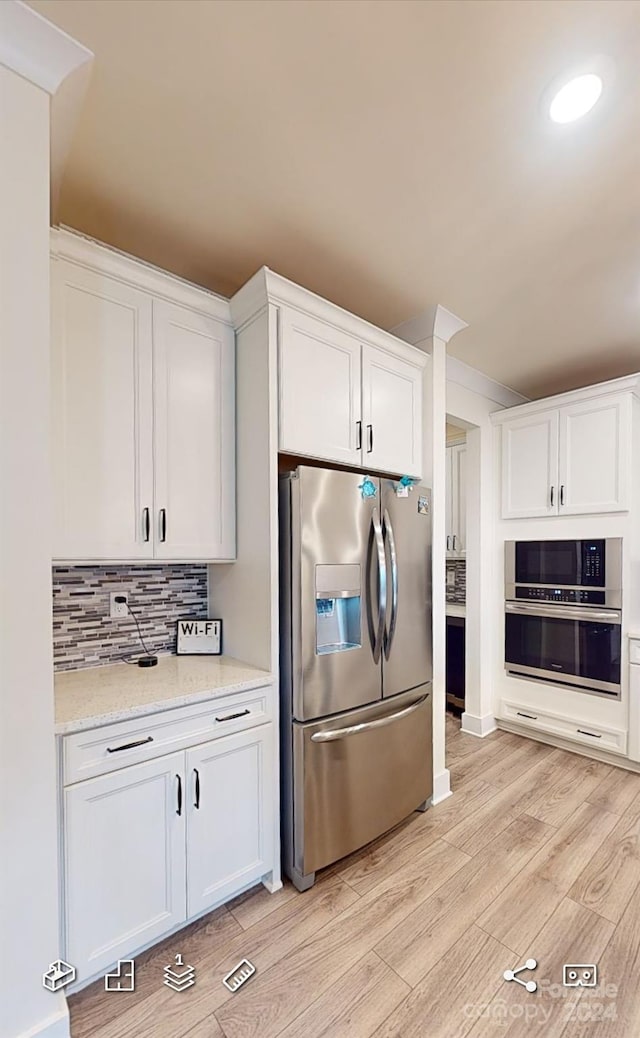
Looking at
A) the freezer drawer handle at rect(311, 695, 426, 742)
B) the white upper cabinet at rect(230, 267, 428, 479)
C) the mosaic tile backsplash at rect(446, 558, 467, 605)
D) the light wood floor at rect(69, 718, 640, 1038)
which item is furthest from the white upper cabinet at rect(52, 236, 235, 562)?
the mosaic tile backsplash at rect(446, 558, 467, 605)

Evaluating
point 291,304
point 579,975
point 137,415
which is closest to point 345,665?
point 579,975

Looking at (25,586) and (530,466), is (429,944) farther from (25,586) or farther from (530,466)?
(530,466)

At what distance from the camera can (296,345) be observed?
6.51ft

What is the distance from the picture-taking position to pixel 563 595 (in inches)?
126

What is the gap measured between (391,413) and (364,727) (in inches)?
61.1

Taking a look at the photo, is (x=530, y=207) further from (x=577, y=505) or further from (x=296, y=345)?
(x=577, y=505)

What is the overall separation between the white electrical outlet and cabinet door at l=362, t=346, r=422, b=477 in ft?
4.25

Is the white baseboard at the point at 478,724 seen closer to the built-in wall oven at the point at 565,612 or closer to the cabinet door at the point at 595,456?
the built-in wall oven at the point at 565,612

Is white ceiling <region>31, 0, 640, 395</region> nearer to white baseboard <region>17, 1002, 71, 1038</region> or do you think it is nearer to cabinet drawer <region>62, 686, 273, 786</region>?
cabinet drawer <region>62, 686, 273, 786</region>

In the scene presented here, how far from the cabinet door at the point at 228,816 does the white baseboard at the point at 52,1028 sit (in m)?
0.44

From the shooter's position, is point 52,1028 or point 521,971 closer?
point 52,1028

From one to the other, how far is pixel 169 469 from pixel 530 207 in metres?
1.78

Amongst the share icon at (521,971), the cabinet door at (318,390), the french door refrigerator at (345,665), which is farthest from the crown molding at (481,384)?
the share icon at (521,971)

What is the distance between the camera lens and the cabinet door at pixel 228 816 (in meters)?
1.65
